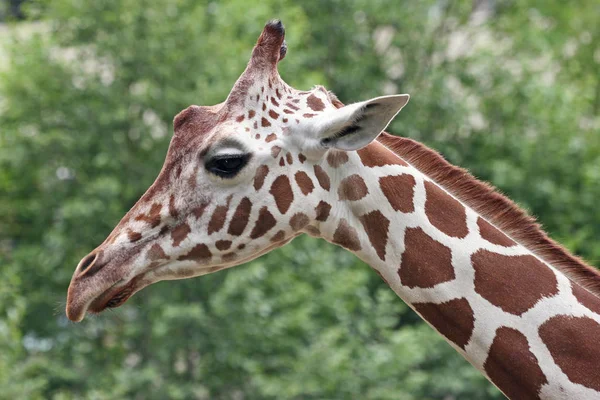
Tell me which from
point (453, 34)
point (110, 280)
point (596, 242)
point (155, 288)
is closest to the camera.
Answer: point (110, 280)

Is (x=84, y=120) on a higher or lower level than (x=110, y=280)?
lower

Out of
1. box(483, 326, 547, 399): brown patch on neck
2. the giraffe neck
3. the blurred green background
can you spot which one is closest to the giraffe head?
the giraffe neck

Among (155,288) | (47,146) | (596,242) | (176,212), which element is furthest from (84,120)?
(176,212)

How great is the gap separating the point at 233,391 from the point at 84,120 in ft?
14.1

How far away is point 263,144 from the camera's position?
3.92 meters

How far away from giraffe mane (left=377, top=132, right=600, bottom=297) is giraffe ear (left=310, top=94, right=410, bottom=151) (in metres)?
0.36

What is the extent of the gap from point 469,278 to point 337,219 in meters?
0.56

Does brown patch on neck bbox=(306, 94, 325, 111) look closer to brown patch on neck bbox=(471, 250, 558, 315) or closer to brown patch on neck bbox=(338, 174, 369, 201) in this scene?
brown patch on neck bbox=(338, 174, 369, 201)

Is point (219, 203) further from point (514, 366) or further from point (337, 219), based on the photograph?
point (514, 366)

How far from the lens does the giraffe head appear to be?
3.86m

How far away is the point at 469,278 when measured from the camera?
3.75 metres

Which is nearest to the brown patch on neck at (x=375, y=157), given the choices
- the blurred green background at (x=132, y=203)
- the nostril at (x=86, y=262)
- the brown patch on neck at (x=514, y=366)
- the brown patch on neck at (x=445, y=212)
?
the brown patch on neck at (x=445, y=212)

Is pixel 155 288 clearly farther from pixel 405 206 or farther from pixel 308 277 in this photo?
pixel 405 206

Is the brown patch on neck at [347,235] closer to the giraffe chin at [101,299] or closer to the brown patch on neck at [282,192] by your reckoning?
the brown patch on neck at [282,192]
